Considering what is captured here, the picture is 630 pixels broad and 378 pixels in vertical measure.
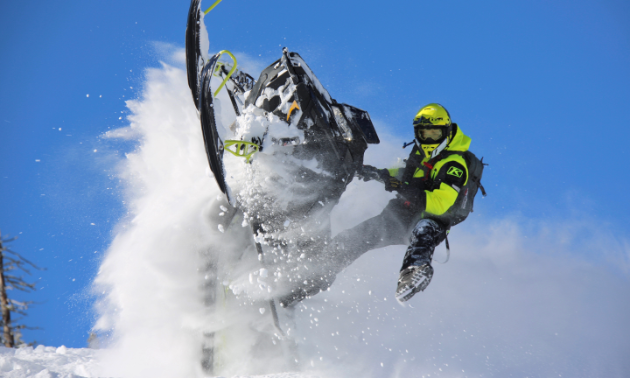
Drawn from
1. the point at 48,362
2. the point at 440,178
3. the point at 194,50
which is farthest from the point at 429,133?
the point at 48,362

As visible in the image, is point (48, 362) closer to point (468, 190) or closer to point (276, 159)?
point (276, 159)

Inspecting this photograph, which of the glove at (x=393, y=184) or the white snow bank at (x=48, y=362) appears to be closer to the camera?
the white snow bank at (x=48, y=362)

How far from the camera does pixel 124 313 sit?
4512mm

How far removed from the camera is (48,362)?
10.4ft

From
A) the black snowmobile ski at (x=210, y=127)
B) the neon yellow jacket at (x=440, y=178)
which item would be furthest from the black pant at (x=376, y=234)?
the black snowmobile ski at (x=210, y=127)

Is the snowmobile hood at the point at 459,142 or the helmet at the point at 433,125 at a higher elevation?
the helmet at the point at 433,125

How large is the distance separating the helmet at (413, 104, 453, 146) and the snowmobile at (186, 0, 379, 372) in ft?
3.04

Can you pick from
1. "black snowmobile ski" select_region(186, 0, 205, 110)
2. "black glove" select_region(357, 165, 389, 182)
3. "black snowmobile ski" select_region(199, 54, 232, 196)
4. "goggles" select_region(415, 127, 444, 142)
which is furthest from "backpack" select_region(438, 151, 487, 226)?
"black snowmobile ski" select_region(186, 0, 205, 110)

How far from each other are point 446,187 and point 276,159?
6.24ft

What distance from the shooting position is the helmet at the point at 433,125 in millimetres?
4055

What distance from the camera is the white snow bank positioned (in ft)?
8.52

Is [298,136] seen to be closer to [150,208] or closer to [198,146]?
[198,146]

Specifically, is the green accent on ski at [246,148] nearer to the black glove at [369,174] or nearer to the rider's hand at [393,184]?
the black glove at [369,174]

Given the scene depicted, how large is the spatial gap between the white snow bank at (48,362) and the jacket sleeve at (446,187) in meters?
3.63
